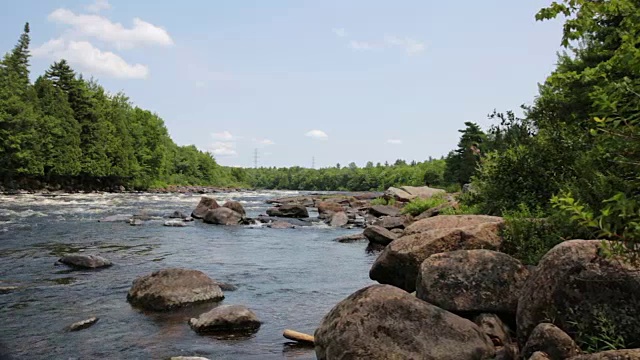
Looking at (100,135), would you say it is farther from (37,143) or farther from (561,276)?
(561,276)

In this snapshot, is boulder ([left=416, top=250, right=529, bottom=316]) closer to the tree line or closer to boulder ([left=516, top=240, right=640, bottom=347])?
boulder ([left=516, top=240, right=640, bottom=347])

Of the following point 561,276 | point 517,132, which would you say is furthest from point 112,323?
point 517,132

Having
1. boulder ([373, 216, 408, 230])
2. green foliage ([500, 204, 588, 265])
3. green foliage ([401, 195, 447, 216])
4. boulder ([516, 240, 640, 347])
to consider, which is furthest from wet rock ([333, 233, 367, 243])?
boulder ([516, 240, 640, 347])

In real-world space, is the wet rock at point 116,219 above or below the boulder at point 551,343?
below

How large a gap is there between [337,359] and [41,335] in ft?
18.0

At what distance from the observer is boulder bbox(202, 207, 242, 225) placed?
27516 mm

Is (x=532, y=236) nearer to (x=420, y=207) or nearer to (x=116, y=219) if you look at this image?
(x=420, y=207)

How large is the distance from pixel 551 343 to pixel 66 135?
7064 cm

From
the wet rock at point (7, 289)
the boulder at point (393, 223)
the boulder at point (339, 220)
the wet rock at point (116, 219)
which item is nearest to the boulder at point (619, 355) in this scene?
the wet rock at point (7, 289)

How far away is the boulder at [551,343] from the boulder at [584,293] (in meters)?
0.44

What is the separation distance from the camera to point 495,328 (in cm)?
699

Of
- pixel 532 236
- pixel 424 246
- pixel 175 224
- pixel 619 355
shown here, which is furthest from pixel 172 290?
pixel 175 224

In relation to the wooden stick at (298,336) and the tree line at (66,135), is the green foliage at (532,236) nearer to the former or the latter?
the wooden stick at (298,336)

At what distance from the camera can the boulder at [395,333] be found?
6.09 metres
